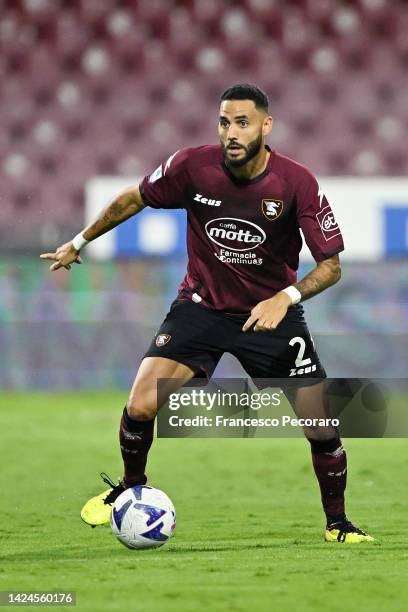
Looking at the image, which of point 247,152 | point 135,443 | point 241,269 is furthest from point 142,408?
point 247,152

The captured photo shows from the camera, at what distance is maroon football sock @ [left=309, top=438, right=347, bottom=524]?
14.7ft

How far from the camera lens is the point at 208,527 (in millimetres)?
4762

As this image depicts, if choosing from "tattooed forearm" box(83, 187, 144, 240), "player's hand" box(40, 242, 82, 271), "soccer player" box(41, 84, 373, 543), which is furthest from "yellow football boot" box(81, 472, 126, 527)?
"tattooed forearm" box(83, 187, 144, 240)

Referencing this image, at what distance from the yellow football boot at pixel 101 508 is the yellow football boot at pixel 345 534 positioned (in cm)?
73

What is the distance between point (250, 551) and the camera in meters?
4.17

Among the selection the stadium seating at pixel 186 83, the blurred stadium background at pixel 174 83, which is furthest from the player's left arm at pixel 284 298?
the stadium seating at pixel 186 83

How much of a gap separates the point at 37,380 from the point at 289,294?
5.38m

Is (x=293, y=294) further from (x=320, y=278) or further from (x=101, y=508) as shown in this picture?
(x=101, y=508)

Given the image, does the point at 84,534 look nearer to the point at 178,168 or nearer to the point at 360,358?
the point at 178,168

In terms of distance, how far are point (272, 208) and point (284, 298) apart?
0.36 metres

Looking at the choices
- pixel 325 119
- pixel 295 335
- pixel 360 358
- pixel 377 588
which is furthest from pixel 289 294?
pixel 325 119

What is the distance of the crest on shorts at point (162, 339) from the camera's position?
448 centimetres

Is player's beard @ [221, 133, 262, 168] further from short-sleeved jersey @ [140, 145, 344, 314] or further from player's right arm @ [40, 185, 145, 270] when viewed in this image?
player's right arm @ [40, 185, 145, 270]

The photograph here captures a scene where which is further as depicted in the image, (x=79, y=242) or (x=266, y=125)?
(x=79, y=242)
